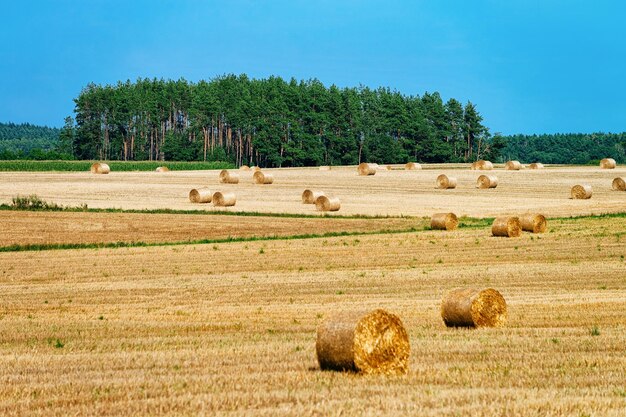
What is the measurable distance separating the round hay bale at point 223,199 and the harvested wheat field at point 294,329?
17.5 meters

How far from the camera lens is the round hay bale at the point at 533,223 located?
40.6 m

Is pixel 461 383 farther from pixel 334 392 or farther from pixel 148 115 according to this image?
pixel 148 115

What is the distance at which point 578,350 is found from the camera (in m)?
14.5

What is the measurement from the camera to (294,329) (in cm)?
1789

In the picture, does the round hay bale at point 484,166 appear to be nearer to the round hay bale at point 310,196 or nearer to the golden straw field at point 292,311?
the golden straw field at point 292,311

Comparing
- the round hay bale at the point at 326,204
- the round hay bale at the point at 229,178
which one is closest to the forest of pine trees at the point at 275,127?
the round hay bale at the point at 229,178

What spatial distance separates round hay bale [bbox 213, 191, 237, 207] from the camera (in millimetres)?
55219

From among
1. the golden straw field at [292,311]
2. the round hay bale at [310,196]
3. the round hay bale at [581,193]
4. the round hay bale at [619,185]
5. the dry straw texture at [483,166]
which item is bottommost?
the golden straw field at [292,311]

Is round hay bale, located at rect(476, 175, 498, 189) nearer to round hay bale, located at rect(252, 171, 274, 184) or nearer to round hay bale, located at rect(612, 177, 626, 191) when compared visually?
round hay bale, located at rect(612, 177, 626, 191)

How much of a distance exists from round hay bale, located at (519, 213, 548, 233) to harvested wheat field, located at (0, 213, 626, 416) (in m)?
3.35

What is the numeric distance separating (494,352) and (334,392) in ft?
13.3

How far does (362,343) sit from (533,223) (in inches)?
1173

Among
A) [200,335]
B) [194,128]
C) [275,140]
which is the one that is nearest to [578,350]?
[200,335]

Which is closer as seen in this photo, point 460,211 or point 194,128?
point 460,211
